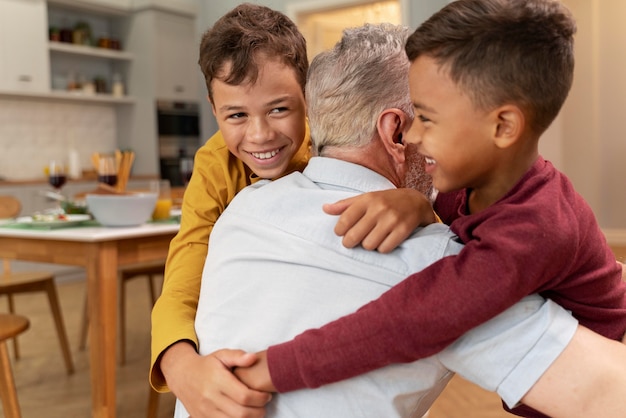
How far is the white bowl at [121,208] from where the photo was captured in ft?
7.57

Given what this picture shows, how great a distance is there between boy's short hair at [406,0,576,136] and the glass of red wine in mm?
2061

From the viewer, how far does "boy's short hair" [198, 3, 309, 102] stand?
129cm

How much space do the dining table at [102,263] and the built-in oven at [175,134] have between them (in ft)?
16.6

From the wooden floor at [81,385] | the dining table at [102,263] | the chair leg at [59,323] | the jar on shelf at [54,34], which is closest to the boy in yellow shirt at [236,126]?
the dining table at [102,263]

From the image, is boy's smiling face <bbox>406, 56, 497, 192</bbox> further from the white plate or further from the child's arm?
the white plate

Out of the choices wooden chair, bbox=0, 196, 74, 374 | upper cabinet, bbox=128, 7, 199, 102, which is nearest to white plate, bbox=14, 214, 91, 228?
wooden chair, bbox=0, 196, 74, 374

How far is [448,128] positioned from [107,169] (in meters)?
2.08

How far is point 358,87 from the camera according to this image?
932 millimetres

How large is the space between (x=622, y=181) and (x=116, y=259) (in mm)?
6226

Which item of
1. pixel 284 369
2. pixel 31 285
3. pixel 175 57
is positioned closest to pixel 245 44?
pixel 284 369

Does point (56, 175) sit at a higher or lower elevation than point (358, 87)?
lower

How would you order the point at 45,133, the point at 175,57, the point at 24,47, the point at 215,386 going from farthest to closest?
the point at 175,57
the point at 45,133
the point at 24,47
the point at 215,386

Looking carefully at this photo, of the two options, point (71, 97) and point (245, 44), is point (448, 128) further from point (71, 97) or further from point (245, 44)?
point (71, 97)

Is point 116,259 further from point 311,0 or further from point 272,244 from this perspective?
point 311,0
